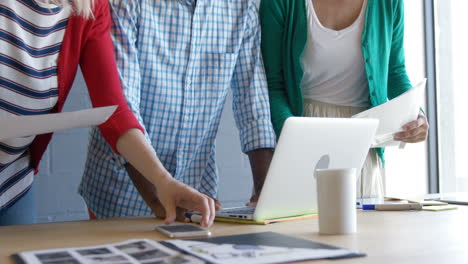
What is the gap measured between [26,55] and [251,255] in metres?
0.80

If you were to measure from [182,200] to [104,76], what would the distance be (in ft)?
→ 1.26

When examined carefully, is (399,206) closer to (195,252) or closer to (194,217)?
(194,217)

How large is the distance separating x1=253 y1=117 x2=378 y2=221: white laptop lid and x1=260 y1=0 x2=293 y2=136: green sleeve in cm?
58

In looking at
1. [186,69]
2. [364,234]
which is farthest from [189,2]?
[364,234]

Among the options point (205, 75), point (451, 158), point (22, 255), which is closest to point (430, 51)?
point (451, 158)

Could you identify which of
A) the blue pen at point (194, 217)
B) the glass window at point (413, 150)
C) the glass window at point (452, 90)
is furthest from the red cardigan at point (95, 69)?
the glass window at point (452, 90)

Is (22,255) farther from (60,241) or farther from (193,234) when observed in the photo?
(193,234)

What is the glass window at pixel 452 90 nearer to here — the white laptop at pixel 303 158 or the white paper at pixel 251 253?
the white laptop at pixel 303 158

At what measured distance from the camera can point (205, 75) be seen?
167 cm

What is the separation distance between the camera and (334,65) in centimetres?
179

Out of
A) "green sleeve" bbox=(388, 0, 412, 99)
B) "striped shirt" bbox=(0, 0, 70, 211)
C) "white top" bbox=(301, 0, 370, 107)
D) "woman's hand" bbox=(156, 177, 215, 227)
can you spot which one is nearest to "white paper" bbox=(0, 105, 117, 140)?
"woman's hand" bbox=(156, 177, 215, 227)

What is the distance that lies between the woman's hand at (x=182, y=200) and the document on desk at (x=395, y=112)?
465 millimetres

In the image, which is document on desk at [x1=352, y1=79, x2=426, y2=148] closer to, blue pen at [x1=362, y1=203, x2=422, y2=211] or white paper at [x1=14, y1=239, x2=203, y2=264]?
blue pen at [x1=362, y1=203, x2=422, y2=211]

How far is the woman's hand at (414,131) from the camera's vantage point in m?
1.62
